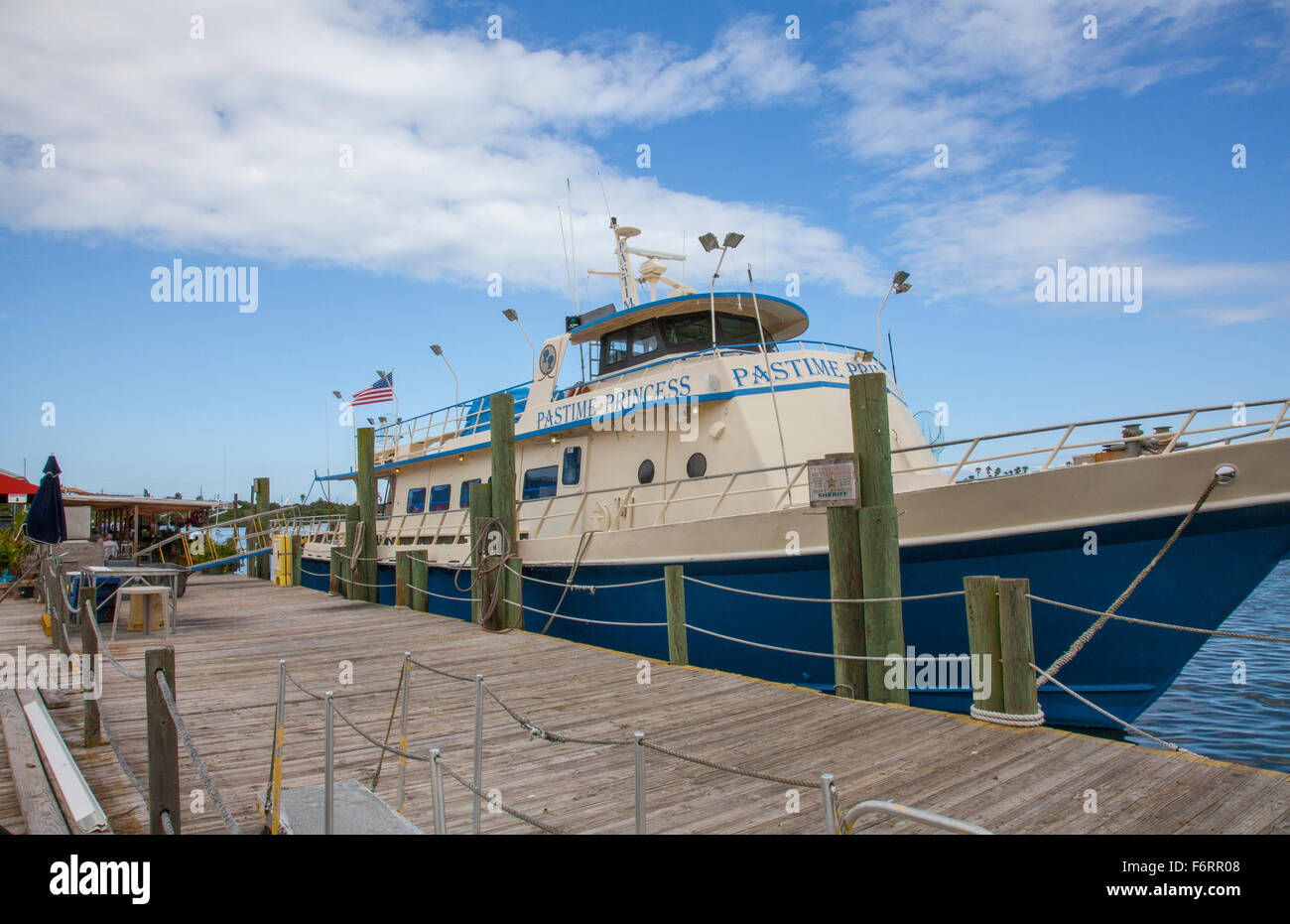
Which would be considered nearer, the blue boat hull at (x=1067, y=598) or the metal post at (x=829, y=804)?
the metal post at (x=829, y=804)

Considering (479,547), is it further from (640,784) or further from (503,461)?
(640,784)

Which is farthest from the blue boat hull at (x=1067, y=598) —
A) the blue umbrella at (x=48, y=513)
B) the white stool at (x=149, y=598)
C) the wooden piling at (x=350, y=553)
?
the blue umbrella at (x=48, y=513)

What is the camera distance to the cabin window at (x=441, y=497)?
15970 millimetres

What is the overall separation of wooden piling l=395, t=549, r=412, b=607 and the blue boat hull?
594 centimetres

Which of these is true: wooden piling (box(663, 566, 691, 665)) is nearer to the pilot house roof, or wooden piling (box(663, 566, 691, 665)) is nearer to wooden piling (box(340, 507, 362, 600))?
the pilot house roof

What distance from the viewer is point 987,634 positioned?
16.7ft

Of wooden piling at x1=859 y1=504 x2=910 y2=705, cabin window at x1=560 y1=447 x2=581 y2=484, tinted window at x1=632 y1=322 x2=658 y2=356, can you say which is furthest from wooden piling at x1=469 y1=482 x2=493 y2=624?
wooden piling at x1=859 y1=504 x2=910 y2=705

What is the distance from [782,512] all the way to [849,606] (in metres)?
1.98

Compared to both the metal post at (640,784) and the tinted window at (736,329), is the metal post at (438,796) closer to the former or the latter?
the metal post at (640,784)

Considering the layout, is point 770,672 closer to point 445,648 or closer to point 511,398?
point 445,648

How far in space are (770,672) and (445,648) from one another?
3.69 m

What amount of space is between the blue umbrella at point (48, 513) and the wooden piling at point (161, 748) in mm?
12108
